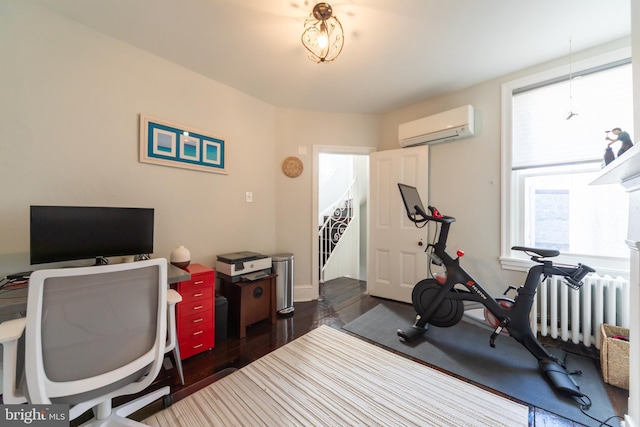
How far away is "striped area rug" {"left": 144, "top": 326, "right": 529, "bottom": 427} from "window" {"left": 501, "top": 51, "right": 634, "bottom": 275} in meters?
1.52

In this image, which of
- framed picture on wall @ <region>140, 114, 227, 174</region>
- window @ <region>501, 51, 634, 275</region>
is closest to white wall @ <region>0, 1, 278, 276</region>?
framed picture on wall @ <region>140, 114, 227, 174</region>

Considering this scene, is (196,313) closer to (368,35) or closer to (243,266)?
(243,266)

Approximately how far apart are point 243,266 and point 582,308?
118 inches

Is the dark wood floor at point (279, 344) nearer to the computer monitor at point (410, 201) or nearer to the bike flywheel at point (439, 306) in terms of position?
the bike flywheel at point (439, 306)

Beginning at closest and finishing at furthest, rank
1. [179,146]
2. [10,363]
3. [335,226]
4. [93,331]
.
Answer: [10,363]
[93,331]
[179,146]
[335,226]

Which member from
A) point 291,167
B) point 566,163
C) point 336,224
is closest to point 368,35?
point 291,167

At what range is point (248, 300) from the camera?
7.60ft

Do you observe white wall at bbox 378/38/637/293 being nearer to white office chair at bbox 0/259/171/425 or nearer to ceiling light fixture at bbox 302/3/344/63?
ceiling light fixture at bbox 302/3/344/63

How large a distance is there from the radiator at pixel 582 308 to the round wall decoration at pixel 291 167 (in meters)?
2.79

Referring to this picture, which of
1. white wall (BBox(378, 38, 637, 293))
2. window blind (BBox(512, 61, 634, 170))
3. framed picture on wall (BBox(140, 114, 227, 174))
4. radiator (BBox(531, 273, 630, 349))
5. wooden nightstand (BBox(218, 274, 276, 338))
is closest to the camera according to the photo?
radiator (BBox(531, 273, 630, 349))

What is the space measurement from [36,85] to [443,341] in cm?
377

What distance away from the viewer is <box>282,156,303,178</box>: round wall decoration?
3158mm

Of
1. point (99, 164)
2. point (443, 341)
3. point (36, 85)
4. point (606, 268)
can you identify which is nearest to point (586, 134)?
point (606, 268)

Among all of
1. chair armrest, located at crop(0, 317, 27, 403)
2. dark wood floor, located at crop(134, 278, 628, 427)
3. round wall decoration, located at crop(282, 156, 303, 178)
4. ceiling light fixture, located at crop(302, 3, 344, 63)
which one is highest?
ceiling light fixture, located at crop(302, 3, 344, 63)
